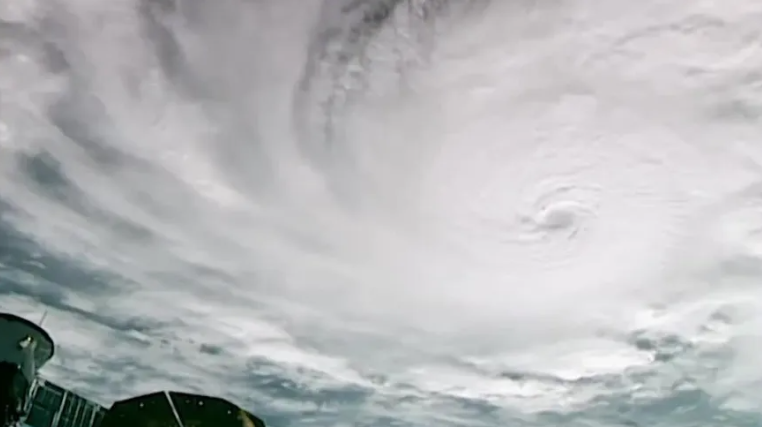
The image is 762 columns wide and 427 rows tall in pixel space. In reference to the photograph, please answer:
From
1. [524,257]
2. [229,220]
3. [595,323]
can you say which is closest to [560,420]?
[595,323]

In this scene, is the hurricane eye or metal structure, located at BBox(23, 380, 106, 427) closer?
the hurricane eye

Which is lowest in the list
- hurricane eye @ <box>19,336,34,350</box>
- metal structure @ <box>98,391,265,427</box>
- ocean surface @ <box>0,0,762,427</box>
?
metal structure @ <box>98,391,265,427</box>

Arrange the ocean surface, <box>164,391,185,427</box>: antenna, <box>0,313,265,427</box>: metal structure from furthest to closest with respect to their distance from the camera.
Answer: <box>164,391,185,427</box>: antenna < <box>0,313,265,427</box>: metal structure < the ocean surface

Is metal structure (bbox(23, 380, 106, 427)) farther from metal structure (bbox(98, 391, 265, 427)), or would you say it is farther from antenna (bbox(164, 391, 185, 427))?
antenna (bbox(164, 391, 185, 427))

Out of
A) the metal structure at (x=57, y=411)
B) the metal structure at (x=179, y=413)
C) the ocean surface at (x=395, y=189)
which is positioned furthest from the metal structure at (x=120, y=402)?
the metal structure at (x=57, y=411)

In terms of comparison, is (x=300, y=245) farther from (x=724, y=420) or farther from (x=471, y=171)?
(x=724, y=420)

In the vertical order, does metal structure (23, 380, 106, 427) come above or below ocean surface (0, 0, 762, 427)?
below

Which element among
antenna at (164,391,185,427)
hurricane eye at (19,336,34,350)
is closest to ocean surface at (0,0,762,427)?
hurricane eye at (19,336,34,350)

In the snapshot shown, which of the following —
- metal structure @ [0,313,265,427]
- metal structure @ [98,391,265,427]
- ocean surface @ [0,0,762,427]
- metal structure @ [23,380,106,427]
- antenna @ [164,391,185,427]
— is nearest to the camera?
ocean surface @ [0,0,762,427]

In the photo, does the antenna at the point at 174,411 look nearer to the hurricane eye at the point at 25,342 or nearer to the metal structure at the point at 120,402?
the metal structure at the point at 120,402
